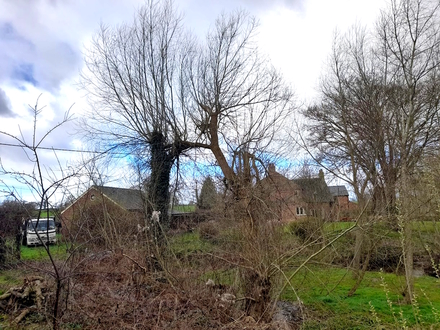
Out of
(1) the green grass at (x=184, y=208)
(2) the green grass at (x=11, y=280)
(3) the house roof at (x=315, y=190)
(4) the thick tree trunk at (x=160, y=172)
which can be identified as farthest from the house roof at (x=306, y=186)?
(2) the green grass at (x=11, y=280)

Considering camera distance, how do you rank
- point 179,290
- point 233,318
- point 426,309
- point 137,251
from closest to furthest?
1. point 233,318
2. point 179,290
3. point 426,309
4. point 137,251

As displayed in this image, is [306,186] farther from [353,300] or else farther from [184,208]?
[353,300]

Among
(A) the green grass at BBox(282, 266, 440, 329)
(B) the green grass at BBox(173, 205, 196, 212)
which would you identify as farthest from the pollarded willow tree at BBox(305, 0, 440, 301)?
(B) the green grass at BBox(173, 205, 196, 212)

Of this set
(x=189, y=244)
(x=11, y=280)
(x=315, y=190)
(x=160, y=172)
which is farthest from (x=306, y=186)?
(x=11, y=280)

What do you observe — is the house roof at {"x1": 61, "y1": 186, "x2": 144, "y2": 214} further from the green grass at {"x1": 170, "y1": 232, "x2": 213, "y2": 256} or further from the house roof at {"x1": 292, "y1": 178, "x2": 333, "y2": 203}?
the house roof at {"x1": 292, "y1": 178, "x2": 333, "y2": 203}

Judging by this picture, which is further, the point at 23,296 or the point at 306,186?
the point at 306,186

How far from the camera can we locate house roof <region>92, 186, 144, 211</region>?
37.6 feet

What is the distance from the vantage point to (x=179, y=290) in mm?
6398

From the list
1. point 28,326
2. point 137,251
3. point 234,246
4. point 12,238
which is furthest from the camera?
point 12,238

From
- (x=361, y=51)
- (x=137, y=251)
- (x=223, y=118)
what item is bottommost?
(x=137, y=251)

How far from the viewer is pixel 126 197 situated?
41.4ft

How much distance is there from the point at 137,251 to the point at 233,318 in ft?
11.5

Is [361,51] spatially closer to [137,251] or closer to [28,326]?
[137,251]

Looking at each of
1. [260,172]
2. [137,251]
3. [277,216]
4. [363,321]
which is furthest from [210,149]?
[363,321]
